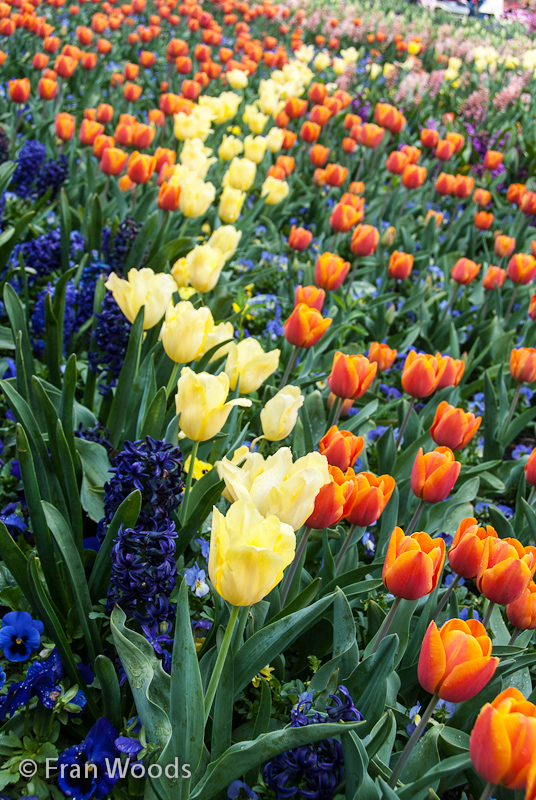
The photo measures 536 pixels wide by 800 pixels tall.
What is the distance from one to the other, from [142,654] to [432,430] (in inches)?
40.1

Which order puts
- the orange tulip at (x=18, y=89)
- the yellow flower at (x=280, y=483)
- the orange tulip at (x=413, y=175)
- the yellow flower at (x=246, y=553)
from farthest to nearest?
the orange tulip at (x=413, y=175) < the orange tulip at (x=18, y=89) < the yellow flower at (x=280, y=483) < the yellow flower at (x=246, y=553)

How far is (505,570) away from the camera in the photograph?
1.25 metres

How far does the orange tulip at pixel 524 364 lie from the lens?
2258 mm

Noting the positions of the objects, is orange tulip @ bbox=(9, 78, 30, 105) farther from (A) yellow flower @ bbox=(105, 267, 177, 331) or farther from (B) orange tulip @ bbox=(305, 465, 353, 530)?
(B) orange tulip @ bbox=(305, 465, 353, 530)

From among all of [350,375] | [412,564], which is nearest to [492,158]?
[350,375]

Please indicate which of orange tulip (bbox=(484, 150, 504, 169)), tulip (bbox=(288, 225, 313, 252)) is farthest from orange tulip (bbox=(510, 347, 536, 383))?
orange tulip (bbox=(484, 150, 504, 169))

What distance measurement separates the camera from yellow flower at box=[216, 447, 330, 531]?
1.10m

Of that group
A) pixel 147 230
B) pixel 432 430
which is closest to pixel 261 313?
pixel 147 230

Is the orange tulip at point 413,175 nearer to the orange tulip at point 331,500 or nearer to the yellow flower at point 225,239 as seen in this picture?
the yellow flower at point 225,239

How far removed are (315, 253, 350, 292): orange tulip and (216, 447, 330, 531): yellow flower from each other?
151cm

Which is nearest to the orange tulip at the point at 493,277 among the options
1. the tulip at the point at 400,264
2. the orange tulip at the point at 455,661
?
the tulip at the point at 400,264

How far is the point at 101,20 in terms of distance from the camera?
5.95 meters

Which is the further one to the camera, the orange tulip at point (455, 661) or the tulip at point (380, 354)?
the tulip at point (380, 354)

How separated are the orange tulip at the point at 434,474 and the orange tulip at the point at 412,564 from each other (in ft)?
1.17
